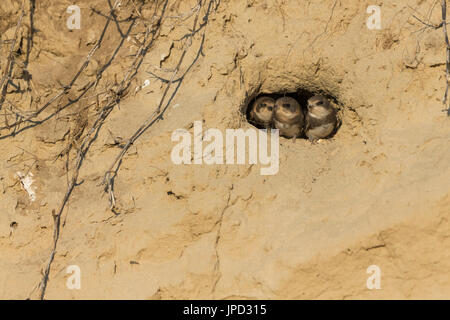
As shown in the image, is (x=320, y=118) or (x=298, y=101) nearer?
(x=320, y=118)

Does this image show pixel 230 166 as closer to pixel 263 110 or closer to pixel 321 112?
pixel 263 110

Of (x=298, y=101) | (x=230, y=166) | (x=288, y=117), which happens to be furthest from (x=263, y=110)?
(x=230, y=166)

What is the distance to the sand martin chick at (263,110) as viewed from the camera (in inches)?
182

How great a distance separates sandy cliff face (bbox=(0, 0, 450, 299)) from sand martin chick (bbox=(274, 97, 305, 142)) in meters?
0.19

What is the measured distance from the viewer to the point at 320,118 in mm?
4504

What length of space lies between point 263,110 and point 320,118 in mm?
582

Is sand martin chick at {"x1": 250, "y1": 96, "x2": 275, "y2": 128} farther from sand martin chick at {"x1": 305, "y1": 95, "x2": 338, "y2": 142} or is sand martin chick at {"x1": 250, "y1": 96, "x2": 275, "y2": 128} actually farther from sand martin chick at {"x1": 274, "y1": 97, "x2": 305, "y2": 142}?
sand martin chick at {"x1": 305, "y1": 95, "x2": 338, "y2": 142}

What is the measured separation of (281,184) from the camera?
389 centimetres

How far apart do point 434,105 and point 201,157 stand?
81.4 inches

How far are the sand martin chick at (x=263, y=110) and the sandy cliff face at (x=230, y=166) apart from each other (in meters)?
0.17

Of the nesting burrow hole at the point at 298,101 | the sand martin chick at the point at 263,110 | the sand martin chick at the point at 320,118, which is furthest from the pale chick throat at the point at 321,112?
the sand martin chick at the point at 263,110

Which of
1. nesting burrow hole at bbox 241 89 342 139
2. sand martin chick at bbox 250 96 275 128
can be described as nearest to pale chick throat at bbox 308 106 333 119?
nesting burrow hole at bbox 241 89 342 139

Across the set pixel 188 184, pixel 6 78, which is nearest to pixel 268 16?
pixel 188 184

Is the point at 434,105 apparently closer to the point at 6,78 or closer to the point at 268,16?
the point at 268,16
